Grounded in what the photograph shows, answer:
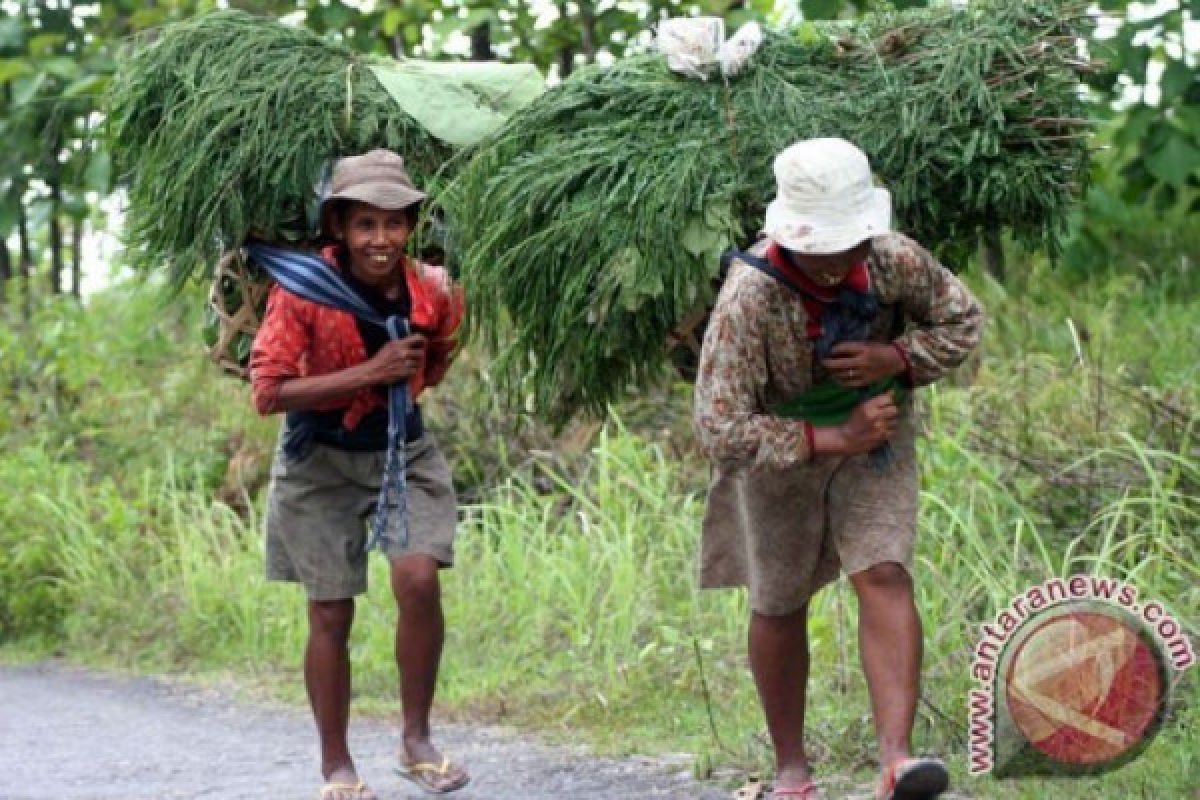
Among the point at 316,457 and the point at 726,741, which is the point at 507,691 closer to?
the point at 726,741

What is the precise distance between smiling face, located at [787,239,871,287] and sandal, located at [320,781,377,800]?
6.25 ft

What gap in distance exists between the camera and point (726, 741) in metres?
6.32

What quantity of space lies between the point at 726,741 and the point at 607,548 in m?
1.75

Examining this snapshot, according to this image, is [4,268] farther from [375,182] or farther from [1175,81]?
[375,182]

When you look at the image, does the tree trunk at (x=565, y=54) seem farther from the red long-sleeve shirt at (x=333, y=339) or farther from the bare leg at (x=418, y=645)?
the bare leg at (x=418, y=645)

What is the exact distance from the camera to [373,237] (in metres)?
5.53

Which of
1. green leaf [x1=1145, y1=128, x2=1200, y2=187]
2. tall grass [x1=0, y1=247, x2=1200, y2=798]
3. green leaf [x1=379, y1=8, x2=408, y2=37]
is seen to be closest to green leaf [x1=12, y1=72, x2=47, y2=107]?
tall grass [x1=0, y1=247, x2=1200, y2=798]

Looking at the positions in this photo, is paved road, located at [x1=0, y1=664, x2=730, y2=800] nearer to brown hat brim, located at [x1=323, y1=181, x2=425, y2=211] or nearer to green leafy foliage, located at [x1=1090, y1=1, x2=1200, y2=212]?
brown hat brim, located at [x1=323, y1=181, x2=425, y2=211]

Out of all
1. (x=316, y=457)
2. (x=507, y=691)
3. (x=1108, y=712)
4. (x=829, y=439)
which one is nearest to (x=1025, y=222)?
(x=829, y=439)

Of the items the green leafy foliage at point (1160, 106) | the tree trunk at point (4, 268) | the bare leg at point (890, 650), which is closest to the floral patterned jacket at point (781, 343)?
the bare leg at point (890, 650)

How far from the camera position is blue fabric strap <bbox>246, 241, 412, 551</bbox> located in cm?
558

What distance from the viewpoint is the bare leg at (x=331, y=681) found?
5766 mm

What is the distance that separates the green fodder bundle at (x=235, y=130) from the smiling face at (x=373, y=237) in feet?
0.46

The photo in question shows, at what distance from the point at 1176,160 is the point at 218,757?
14.5ft
